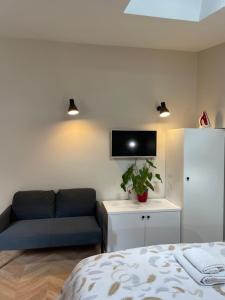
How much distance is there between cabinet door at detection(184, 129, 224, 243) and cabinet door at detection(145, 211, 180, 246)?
0.31 ft

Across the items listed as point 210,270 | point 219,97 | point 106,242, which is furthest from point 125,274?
point 219,97

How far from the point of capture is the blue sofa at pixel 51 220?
289 centimetres

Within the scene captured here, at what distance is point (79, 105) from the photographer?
3.61 meters

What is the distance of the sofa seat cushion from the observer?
287 cm

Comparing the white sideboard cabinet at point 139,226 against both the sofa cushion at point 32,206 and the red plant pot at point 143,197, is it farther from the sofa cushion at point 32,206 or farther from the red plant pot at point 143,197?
the sofa cushion at point 32,206

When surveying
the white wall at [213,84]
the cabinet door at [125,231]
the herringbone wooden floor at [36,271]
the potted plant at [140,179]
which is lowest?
the herringbone wooden floor at [36,271]

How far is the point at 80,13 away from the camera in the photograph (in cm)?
255

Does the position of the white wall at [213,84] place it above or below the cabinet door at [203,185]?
above

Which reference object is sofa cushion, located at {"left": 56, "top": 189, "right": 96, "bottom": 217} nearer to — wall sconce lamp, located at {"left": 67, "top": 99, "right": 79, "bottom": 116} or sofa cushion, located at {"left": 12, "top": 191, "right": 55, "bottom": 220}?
sofa cushion, located at {"left": 12, "top": 191, "right": 55, "bottom": 220}

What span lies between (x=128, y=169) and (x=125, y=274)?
80.7 inches

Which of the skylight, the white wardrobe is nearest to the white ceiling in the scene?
the skylight

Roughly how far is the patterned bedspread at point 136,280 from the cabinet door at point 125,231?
1219mm

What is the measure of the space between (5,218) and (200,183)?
7.64 ft

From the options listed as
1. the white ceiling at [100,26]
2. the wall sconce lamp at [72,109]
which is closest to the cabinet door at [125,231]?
the wall sconce lamp at [72,109]
